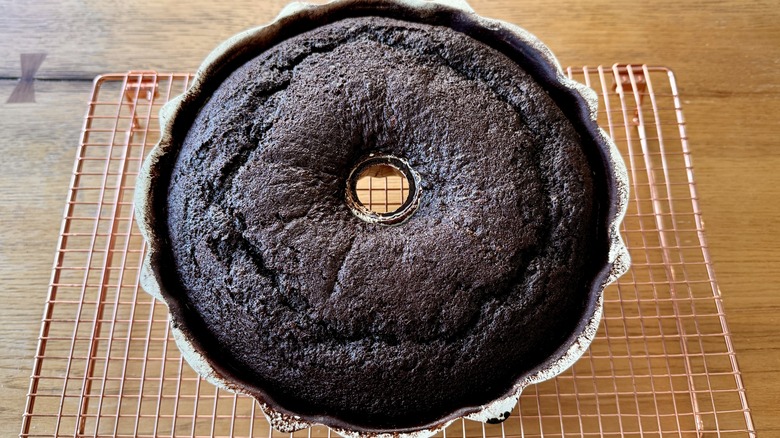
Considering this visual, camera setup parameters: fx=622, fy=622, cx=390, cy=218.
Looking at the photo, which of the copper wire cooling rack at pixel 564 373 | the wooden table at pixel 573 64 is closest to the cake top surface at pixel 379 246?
the copper wire cooling rack at pixel 564 373

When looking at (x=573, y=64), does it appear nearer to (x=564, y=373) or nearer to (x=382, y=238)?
(x=564, y=373)

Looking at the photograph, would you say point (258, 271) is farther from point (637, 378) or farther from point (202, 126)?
point (637, 378)

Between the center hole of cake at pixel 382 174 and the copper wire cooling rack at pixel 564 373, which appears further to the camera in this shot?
the copper wire cooling rack at pixel 564 373

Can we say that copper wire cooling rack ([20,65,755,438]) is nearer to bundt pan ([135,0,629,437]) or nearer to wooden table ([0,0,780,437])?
wooden table ([0,0,780,437])

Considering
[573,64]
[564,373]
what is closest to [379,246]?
[564,373]

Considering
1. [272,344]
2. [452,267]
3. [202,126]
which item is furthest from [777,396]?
[202,126]

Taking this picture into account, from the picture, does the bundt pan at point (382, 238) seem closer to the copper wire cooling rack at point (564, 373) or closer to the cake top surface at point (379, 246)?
the cake top surface at point (379, 246)
